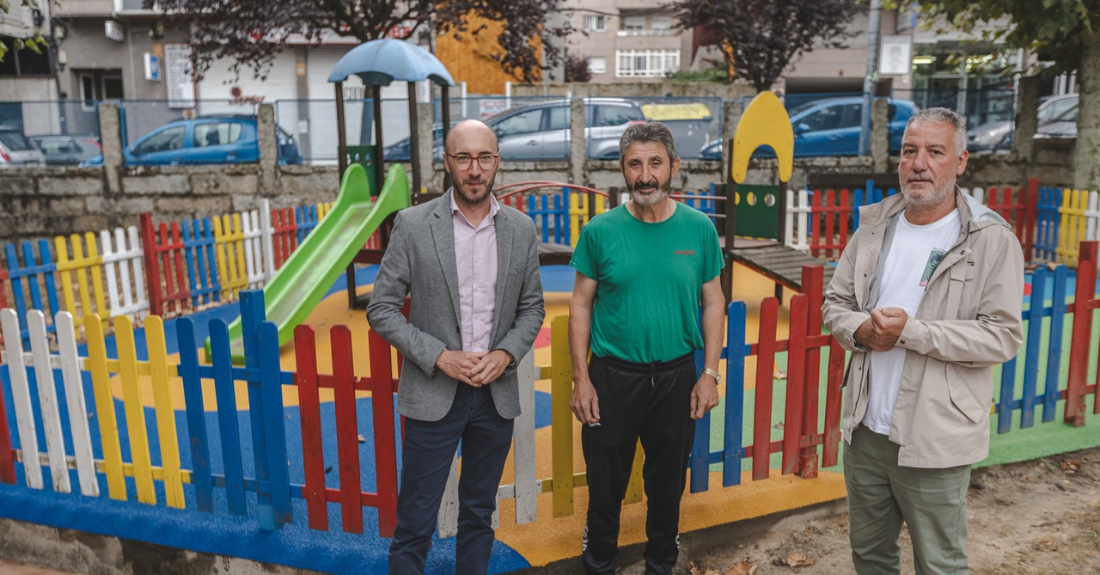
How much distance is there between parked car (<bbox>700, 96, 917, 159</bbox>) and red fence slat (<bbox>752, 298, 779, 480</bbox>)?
432 inches

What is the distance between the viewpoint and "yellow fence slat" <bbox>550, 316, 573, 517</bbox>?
3.31m

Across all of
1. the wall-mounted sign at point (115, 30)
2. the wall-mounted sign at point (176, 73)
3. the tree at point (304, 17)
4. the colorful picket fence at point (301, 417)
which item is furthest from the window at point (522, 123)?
the wall-mounted sign at point (115, 30)

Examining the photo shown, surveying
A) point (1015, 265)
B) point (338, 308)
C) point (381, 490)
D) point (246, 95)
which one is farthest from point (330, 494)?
point (246, 95)

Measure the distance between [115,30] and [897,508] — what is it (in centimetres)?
2785

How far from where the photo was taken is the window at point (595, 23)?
43000 millimetres

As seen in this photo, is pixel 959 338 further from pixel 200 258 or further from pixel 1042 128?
pixel 1042 128

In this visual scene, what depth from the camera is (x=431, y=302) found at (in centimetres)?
271

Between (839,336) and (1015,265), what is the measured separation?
55 cm

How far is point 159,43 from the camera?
81.3 ft

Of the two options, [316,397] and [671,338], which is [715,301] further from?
[316,397]

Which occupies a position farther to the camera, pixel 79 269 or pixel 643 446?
pixel 79 269

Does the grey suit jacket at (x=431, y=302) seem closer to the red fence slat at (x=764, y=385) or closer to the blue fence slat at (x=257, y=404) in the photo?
the blue fence slat at (x=257, y=404)

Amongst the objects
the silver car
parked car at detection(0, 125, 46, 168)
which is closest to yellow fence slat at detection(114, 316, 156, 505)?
the silver car

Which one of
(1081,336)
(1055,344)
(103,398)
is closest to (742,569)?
(1055,344)
